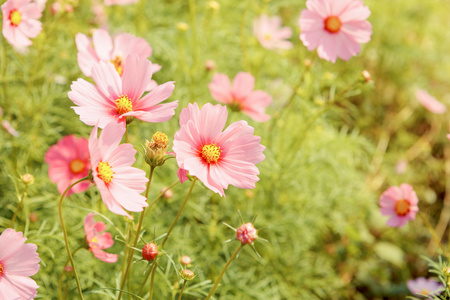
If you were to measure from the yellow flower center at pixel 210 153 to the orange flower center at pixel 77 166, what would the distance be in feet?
1.70

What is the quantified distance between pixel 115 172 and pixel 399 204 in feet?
2.48

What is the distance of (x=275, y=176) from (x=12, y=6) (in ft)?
2.97

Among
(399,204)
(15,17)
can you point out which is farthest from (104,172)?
(399,204)

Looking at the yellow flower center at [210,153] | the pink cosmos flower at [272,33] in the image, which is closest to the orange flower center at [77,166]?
the yellow flower center at [210,153]

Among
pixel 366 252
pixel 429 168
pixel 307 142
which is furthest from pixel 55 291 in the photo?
pixel 429 168

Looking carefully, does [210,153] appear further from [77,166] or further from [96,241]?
[77,166]

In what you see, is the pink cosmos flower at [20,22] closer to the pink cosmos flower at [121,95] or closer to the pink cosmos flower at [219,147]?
the pink cosmos flower at [121,95]

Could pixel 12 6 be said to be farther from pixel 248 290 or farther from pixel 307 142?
pixel 307 142

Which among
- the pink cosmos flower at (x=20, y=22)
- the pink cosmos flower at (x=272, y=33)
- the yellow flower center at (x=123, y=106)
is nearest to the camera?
the yellow flower center at (x=123, y=106)

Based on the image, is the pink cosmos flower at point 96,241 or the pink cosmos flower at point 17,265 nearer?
the pink cosmos flower at point 17,265

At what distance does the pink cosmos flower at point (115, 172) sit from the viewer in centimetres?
63

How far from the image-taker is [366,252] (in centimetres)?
181

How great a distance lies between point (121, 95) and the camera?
0.76 metres

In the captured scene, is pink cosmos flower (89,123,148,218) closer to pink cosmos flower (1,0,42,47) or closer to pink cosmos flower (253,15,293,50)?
pink cosmos flower (1,0,42,47)
